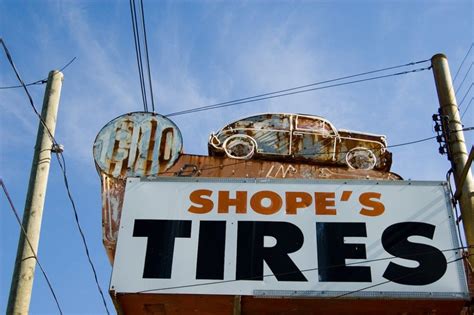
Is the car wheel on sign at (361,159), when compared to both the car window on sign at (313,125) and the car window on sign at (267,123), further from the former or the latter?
the car window on sign at (267,123)

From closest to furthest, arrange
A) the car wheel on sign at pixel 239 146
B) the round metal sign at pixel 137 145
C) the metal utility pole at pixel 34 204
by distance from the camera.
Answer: the metal utility pole at pixel 34 204 → the round metal sign at pixel 137 145 → the car wheel on sign at pixel 239 146

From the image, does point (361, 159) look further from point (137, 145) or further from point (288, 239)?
point (137, 145)

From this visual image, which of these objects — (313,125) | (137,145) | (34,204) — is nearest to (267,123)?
(313,125)

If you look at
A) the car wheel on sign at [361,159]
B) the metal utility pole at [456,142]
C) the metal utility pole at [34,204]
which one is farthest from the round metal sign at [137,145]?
the metal utility pole at [456,142]

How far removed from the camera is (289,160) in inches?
465

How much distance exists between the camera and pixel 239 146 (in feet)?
39.3

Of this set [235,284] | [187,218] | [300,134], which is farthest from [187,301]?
[300,134]

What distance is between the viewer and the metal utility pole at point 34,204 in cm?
747

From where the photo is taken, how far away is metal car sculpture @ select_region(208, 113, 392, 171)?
11891mm

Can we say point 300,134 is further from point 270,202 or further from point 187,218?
point 187,218

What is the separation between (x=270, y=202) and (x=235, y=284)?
1.51 metres

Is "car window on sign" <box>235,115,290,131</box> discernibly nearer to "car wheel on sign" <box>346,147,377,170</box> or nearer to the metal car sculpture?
the metal car sculpture

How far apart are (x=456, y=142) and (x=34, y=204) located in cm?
585

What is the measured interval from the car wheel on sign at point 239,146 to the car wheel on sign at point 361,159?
72.1 inches
